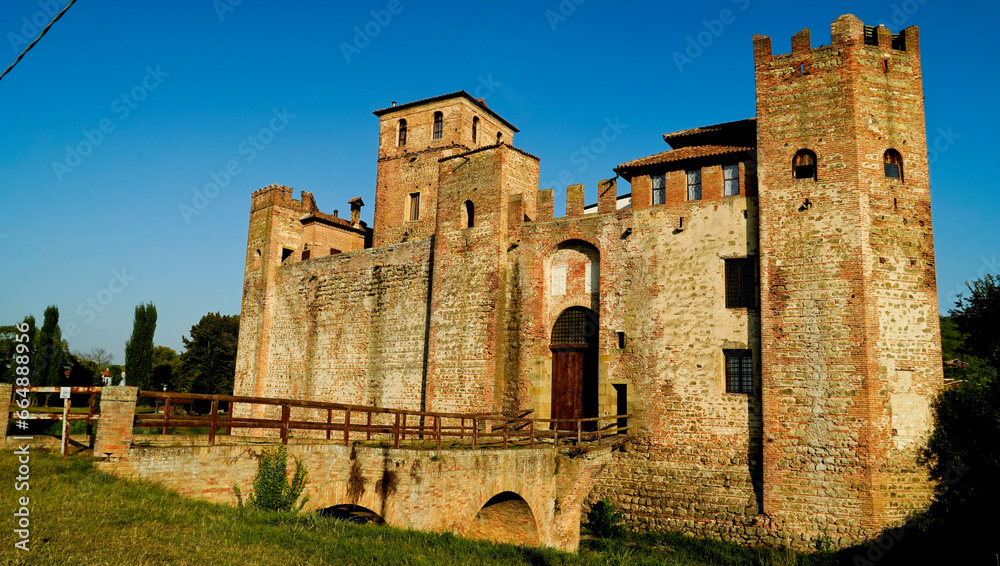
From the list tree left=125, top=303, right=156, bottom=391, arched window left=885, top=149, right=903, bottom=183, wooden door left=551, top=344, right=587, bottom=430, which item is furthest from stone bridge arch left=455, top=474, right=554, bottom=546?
tree left=125, top=303, right=156, bottom=391

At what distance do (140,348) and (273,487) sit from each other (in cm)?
3019

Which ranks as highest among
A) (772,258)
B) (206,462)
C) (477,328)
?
(772,258)

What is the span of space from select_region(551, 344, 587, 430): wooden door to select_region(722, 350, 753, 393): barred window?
14.2ft

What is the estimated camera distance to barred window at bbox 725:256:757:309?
18406mm

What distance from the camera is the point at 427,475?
43.5ft

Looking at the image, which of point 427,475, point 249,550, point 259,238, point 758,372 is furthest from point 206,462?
point 259,238

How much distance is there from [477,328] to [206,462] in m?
12.4

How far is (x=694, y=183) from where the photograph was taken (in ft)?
64.7

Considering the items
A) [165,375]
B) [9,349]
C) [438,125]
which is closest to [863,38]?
[438,125]

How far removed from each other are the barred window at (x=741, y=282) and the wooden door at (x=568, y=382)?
4.57m

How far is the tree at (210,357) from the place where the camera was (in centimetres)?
4344

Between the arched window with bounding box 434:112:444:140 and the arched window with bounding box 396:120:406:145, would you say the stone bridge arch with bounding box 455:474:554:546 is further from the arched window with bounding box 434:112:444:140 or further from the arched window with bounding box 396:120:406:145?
the arched window with bounding box 396:120:406:145

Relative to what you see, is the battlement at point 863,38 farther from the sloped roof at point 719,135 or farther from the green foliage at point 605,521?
the green foliage at point 605,521

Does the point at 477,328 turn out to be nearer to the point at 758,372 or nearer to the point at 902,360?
the point at 758,372
